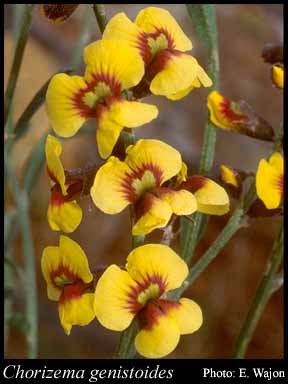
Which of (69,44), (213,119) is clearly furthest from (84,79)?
(69,44)

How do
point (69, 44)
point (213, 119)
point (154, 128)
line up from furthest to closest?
point (69, 44) → point (154, 128) → point (213, 119)

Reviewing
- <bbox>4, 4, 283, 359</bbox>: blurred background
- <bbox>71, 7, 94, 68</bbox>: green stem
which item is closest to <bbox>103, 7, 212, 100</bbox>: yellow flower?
<bbox>71, 7, 94, 68</bbox>: green stem

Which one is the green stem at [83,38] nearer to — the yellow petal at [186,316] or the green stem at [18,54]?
the green stem at [18,54]

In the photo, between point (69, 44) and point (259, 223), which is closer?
point (259, 223)

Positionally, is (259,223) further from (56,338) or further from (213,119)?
(213,119)

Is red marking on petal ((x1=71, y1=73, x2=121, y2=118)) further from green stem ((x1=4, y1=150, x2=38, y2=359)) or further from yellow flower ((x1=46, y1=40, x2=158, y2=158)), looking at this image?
green stem ((x1=4, y1=150, x2=38, y2=359))

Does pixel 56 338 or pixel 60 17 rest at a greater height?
pixel 60 17

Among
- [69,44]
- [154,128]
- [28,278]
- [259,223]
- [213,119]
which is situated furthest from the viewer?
[69,44]
